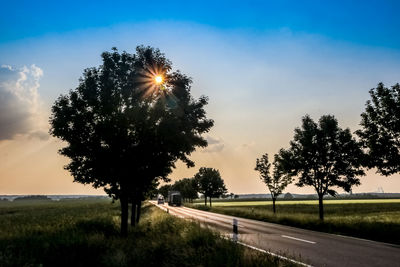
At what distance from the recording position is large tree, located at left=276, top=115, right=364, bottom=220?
19703mm

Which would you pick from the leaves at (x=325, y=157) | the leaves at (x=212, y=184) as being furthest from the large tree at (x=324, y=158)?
the leaves at (x=212, y=184)

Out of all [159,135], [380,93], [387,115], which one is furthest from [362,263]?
[380,93]

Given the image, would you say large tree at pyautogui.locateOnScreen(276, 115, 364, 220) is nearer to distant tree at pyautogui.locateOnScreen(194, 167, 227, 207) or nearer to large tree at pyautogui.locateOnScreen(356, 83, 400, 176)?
large tree at pyautogui.locateOnScreen(356, 83, 400, 176)

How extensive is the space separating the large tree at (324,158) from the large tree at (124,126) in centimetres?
1097

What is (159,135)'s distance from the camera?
42.8ft

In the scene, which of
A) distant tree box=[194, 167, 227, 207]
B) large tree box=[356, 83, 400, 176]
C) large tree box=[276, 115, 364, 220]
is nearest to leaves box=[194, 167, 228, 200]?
distant tree box=[194, 167, 227, 207]

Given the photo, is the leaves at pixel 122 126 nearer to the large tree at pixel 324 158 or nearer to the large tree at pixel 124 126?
the large tree at pixel 124 126

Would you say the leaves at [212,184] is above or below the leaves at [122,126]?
below

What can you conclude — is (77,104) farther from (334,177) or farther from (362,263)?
(334,177)

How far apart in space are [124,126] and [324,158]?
15386 mm

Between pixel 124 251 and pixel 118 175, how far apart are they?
5.07 metres

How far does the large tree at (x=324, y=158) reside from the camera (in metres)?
19.7

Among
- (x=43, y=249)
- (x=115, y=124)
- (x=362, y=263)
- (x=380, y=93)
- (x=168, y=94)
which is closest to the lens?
(x=362, y=263)

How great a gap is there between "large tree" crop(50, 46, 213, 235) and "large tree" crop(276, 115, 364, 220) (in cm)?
1097
